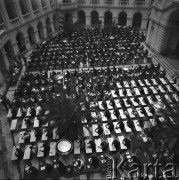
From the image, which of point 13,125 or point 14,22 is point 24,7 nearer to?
point 14,22

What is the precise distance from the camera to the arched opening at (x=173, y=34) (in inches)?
979

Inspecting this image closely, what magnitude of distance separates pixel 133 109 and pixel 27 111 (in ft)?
33.4

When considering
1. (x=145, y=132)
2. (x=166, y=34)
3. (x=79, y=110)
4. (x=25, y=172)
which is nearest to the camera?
(x=25, y=172)

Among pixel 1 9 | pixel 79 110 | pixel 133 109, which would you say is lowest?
pixel 133 109

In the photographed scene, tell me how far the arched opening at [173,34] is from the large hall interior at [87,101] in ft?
0.47

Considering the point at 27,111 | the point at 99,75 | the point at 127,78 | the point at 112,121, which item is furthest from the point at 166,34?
the point at 27,111

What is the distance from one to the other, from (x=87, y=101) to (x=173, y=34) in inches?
742

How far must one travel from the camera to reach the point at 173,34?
26688 mm

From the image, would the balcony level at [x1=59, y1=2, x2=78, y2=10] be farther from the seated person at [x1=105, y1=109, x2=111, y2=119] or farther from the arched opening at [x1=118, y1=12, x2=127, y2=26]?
the seated person at [x1=105, y1=109, x2=111, y2=119]

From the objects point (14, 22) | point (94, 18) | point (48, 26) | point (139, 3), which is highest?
point (14, 22)

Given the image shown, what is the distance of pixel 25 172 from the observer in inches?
458

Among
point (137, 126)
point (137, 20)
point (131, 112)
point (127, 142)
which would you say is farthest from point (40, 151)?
point (137, 20)

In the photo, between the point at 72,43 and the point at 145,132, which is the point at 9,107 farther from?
the point at 72,43

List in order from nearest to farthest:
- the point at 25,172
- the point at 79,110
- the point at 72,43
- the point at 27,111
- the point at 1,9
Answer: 1. the point at 25,172
2. the point at 79,110
3. the point at 27,111
4. the point at 1,9
5. the point at 72,43
